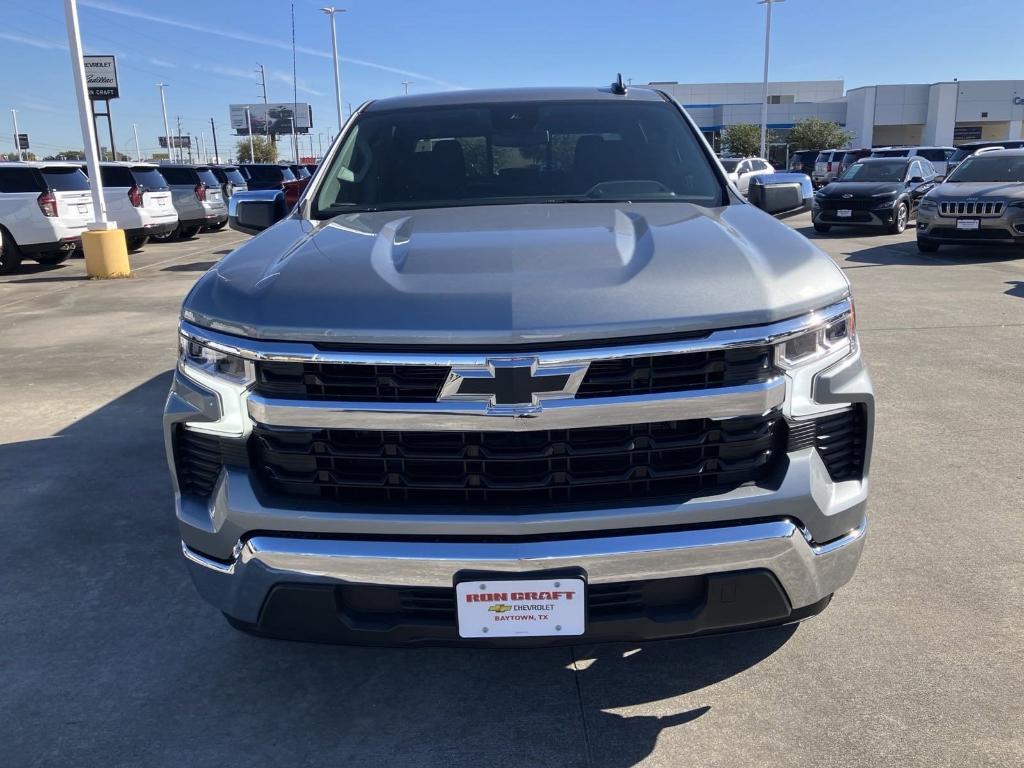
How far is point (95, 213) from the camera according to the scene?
44.8ft

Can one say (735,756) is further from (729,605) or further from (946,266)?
(946,266)

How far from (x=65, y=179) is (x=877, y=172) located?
50.8ft

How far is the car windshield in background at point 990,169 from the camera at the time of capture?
13805 mm

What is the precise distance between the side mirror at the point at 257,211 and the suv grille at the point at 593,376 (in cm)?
193

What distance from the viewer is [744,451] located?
230cm

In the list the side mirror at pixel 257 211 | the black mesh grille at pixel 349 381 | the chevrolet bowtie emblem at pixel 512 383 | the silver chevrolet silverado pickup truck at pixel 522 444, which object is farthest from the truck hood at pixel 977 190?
the black mesh grille at pixel 349 381

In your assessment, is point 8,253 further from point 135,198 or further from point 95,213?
point 135,198

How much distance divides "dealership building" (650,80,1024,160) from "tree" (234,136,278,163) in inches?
1940

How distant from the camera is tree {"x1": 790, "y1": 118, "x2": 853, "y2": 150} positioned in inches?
2611

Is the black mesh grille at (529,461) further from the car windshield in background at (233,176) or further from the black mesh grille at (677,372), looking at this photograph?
the car windshield in background at (233,176)

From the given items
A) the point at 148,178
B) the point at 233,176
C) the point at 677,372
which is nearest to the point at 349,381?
the point at 677,372

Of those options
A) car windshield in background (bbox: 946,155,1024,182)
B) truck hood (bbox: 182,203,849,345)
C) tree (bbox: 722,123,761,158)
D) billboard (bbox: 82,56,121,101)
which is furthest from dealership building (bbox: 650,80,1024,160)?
truck hood (bbox: 182,203,849,345)

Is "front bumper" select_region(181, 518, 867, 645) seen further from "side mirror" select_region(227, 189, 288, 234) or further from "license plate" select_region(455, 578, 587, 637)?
"side mirror" select_region(227, 189, 288, 234)

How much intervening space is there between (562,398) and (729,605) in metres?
0.71
